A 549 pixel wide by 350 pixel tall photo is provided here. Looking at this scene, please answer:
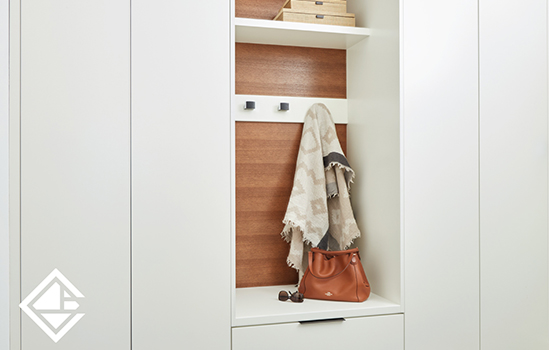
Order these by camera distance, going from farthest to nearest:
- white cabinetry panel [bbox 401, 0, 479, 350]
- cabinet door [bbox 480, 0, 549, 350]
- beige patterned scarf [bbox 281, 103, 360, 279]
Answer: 1. beige patterned scarf [bbox 281, 103, 360, 279]
2. cabinet door [bbox 480, 0, 549, 350]
3. white cabinetry panel [bbox 401, 0, 479, 350]

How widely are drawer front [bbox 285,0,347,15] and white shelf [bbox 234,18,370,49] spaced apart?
0.10m

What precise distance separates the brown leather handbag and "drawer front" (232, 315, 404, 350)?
0.39 feet

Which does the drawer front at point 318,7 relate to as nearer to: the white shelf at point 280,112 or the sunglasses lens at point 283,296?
the white shelf at point 280,112

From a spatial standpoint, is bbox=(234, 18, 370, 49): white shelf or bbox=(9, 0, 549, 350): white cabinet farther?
bbox=(234, 18, 370, 49): white shelf

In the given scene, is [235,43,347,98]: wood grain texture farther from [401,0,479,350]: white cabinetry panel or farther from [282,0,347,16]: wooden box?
[401,0,479,350]: white cabinetry panel

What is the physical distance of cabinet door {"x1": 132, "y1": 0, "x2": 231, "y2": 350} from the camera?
152cm

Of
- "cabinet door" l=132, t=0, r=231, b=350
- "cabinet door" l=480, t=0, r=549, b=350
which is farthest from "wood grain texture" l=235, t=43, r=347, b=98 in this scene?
"cabinet door" l=480, t=0, r=549, b=350

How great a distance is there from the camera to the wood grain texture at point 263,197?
207 cm
